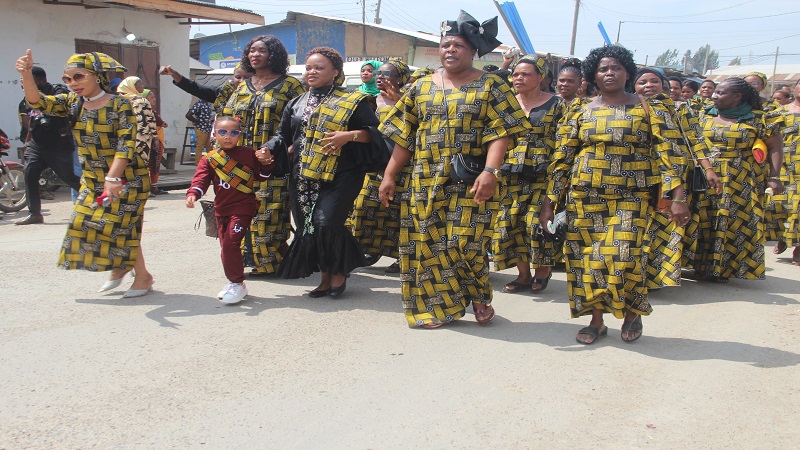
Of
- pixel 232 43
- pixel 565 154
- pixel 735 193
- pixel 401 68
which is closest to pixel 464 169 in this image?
pixel 565 154

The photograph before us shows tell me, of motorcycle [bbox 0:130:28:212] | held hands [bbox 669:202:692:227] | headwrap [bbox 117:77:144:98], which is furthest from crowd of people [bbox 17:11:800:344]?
motorcycle [bbox 0:130:28:212]

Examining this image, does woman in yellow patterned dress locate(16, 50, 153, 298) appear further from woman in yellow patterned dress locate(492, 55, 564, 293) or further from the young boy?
woman in yellow patterned dress locate(492, 55, 564, 293)

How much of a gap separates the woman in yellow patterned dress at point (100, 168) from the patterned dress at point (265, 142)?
99 cm

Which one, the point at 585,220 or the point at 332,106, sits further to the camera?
the point at 332,106

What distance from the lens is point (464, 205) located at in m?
4.90

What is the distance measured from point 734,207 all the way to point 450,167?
12.0ft

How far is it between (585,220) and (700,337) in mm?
1295

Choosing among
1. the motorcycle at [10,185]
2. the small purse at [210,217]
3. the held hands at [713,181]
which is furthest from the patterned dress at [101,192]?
the motorcycle at [10,185]

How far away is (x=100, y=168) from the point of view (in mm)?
5723

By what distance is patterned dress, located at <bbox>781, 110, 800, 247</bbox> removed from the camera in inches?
330

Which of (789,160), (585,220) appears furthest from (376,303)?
(789,160)

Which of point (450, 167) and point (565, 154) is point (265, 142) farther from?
point (565, 154)

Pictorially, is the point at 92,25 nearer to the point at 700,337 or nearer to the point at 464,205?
the point at 464,205

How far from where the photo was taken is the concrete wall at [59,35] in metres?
12.8
